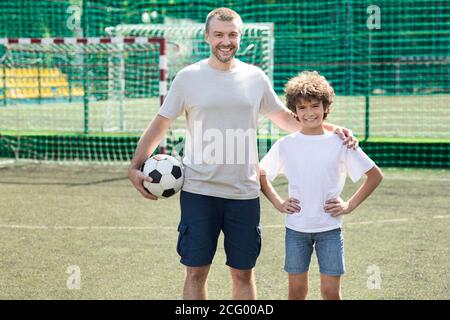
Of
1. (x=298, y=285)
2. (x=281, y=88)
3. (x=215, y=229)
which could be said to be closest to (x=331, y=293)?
(x=298, y=285)

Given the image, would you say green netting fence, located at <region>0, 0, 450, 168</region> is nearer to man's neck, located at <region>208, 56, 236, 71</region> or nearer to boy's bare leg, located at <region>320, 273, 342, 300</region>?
man's neck, located at <region>208, 56, 236, 71</region>

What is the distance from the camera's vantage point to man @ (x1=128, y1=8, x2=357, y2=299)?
3711 mm

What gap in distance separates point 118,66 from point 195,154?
968 centimetres

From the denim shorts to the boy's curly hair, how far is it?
0.66 metres

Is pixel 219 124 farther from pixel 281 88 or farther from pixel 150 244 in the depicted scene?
pixel 281 88

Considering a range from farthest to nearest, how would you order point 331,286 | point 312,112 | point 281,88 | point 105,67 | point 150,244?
1. point 281,88
2. point 105,67
3. point 150,244
4. point 312,112
5. point 331,286

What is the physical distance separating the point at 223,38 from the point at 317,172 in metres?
0.82

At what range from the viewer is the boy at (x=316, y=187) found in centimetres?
368

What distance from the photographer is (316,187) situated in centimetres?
371

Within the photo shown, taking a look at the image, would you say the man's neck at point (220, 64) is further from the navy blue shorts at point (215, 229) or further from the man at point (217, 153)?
the navy blue shorts at point (215, 229)

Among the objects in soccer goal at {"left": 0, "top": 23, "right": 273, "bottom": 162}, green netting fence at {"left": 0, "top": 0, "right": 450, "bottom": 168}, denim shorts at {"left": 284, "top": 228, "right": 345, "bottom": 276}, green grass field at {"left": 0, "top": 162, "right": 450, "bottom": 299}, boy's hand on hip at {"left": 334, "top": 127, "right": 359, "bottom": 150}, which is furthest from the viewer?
green netting fence at {"left": 0, "top": 0, "right": 450, "bottom": 168}

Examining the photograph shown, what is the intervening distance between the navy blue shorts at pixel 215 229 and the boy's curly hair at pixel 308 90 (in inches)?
22.6

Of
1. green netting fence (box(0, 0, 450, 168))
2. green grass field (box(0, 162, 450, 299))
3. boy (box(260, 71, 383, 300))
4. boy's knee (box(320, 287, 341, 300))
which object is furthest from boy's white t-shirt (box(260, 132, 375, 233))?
green netting fence (box(0, 0, 450, 168))

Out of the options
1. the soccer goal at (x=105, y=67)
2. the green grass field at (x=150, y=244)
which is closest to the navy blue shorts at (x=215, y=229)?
the green grass field at (x=150, y=244)
